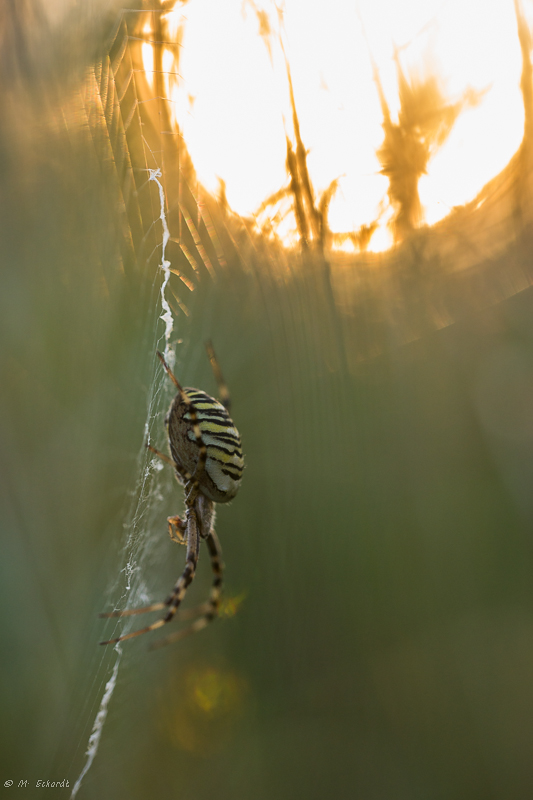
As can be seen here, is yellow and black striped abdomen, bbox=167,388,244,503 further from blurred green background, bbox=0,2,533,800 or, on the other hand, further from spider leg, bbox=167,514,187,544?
spider leg, bbox=167,514,187,544

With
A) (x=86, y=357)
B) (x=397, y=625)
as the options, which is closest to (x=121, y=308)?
(x=86, y=357)

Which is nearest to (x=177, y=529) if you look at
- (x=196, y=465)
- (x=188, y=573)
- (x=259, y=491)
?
(x=188, y=573)

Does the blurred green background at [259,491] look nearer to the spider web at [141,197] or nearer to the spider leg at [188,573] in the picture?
the spider web at [141,197]

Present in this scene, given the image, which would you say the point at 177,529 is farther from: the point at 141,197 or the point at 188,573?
the point at 141,197

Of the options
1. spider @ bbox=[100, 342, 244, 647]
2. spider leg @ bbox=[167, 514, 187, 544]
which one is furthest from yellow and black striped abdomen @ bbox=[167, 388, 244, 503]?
spider leg @ bbox=[167, 514, 187, 544]

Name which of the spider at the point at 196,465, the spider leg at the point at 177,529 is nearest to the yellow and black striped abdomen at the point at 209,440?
the spider at the point at 196,465

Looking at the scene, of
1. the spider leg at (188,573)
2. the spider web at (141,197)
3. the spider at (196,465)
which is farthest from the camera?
the spider leg at (188,573)

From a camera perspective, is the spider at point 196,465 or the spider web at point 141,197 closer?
the spider web at point 141,197
